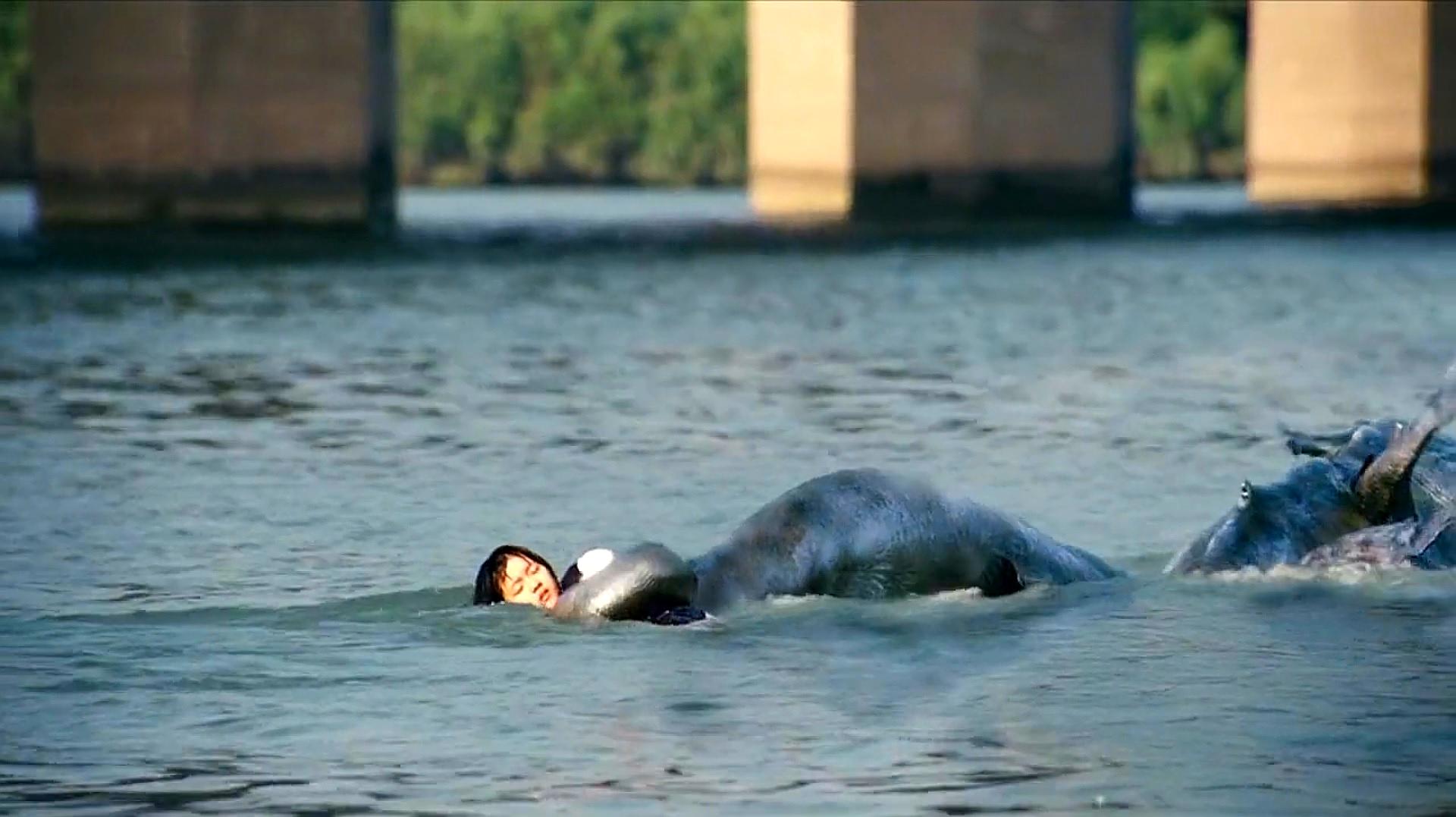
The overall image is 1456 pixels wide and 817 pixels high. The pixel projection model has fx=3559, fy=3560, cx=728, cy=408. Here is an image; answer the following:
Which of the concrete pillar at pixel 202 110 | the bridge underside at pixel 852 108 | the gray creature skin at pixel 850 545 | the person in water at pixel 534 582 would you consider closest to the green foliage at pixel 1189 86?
the bridge underside at pixel 852 108

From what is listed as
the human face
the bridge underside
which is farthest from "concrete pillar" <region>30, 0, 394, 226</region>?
the human face

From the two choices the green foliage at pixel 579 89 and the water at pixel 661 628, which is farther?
the green foliage at pixel 579 89

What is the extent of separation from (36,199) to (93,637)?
4908 centimetres

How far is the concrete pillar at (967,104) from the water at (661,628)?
29.3 meters

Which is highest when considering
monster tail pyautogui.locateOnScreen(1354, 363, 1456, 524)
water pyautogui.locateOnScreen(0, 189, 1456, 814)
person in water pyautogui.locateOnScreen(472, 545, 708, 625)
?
monster tail pyautogui.locateOnScreen(1354, 363, 1456, 524)

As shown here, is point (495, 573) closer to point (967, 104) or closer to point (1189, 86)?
point (967, 104)

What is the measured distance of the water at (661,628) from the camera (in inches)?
451

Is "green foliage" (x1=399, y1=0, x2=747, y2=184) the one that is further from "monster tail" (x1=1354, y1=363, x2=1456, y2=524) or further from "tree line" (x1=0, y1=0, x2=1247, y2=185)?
"monster tail" (x1=1354, y1=363, x2=1456, y2=524)

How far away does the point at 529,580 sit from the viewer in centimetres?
1470

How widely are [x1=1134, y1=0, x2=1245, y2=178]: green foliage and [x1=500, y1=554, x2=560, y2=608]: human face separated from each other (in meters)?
91.7

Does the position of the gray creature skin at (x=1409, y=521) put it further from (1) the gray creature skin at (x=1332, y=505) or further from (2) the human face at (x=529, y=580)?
(2) the human face at (x=529, y=580)

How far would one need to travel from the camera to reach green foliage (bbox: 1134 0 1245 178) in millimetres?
106812

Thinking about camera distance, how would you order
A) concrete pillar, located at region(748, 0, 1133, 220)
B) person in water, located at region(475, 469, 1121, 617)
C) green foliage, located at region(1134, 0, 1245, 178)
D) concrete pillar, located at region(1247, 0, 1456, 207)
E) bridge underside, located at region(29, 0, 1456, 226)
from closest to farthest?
person in water, located at region(475, 469, 1121, 617)
bridge underside, located at region(29, 0, 1456, 226)
concrete pillar, located at region(748, 0, 1133, 220)
concrete pillar, located at region(1247, 0, 1456, 207)
green foliage, located at region(1134, 0, 1245, 178)

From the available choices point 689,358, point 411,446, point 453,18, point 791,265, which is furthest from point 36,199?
point 453,18
